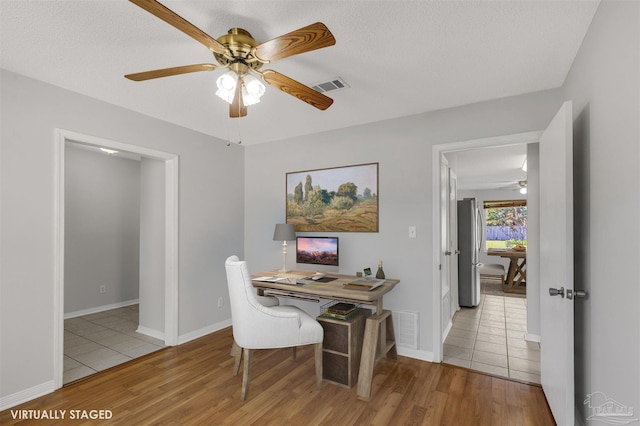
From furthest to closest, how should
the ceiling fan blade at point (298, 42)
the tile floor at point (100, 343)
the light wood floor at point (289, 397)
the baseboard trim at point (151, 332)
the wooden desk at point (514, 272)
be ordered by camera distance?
the wooden desk at point (514, 272) < the baseboard trim at point (151, 332) < the tile floor at point (100, 343) < the light wood floor at point (289, 397) < the ceiling fan blade at point (298, 42)

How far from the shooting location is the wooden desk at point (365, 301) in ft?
7.91

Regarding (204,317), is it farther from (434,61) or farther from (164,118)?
(434,61)

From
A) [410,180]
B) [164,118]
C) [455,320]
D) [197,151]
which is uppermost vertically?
[164,118]

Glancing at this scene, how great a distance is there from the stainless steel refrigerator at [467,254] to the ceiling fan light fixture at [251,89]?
4.00 metres

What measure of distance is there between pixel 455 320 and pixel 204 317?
326cm

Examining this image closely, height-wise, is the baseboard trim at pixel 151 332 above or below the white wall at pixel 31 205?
below

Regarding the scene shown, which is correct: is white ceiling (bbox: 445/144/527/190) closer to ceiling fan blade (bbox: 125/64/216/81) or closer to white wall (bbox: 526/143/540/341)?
white wall (bbox: 526/143/540/341)

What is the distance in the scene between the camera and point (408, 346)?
10.1 ft

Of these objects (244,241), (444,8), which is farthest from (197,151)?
(444,8)

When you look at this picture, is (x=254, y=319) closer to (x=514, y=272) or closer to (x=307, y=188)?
(x=307, y=188)

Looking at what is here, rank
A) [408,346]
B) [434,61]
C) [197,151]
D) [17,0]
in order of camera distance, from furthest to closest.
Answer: [197,151]
[408,346]
[434,61]
[17,0]

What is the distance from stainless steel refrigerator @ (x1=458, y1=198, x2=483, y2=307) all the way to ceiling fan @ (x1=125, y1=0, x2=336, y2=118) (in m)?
3.63

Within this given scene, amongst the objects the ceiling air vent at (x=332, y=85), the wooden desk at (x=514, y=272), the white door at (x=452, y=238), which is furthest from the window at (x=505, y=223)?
the ceiling air vent at (x=332, y=85)

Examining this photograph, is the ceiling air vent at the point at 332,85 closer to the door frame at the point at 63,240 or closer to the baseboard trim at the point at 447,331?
the door frame at the point at 63,240
